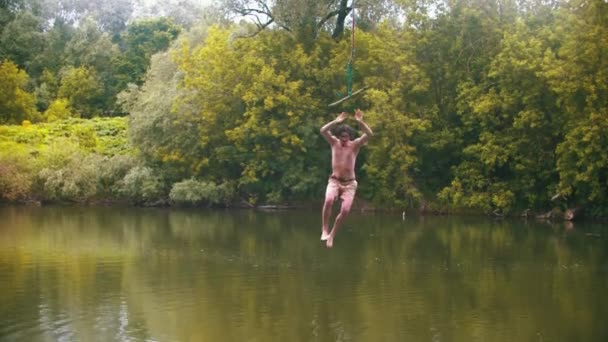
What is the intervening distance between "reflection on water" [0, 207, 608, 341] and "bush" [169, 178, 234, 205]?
6.04m

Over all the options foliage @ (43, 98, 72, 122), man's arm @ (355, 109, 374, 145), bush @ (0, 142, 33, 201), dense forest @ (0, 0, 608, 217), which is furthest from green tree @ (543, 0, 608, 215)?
foliage @ (43, 98, 72, 122)

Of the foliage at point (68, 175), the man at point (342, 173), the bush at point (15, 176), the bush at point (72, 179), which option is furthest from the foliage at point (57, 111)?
the man at point (342, 173)

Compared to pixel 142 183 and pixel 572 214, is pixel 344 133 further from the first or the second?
pixel 142 183

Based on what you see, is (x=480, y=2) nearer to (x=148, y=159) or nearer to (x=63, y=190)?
(x=148, y=159)

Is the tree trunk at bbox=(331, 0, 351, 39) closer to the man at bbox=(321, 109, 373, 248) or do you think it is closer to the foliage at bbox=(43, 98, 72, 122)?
the foliage at bbox=(43, 98, 72, 122)

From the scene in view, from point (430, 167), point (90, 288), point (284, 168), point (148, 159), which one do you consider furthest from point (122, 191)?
point (90, 288)

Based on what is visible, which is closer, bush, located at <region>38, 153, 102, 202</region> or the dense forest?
the dense forest

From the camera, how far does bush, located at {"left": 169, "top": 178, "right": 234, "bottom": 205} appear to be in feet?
141

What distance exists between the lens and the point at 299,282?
23.3 meters

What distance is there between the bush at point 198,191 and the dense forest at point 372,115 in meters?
0.07

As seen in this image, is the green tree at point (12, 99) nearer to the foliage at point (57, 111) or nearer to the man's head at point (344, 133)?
the foliage at point (57, 111)

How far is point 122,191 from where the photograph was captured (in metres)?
44.9

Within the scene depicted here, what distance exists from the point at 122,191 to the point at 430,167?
629 inches

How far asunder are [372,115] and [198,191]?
31.7 ft
